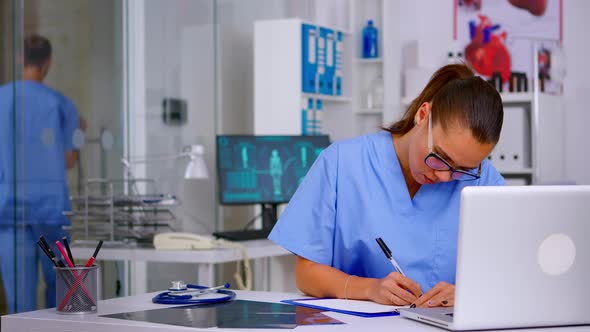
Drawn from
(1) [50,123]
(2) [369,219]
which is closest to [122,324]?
(2) [369,219]

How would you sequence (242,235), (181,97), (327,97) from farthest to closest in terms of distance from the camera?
1. (327,97)
2. (181,97)
3. (242,235)

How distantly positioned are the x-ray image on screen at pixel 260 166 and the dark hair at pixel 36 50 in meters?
0.88

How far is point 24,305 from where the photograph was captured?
3.70 m

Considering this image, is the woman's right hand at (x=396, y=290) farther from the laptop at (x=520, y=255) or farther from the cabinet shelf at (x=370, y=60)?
the cabinet shelf at (x=370, y=60)

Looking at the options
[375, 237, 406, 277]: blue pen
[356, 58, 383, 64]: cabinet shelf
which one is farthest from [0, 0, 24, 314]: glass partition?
[356, 58, 383, 64]: cabinet shelf

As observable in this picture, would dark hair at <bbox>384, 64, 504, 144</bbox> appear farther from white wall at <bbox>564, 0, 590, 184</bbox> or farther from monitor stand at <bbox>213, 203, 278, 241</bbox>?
white wall at <bbox>564, 0, 590, 184</bbox>

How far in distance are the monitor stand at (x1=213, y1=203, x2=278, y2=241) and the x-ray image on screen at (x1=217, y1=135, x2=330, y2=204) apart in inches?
3.3

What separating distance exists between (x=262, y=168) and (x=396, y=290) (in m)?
2.40

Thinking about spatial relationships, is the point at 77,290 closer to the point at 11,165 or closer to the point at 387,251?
→ the point at 387,251

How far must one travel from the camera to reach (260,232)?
4184 millimetres

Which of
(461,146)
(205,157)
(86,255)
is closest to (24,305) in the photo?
(86,255)

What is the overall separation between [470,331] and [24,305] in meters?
2.52

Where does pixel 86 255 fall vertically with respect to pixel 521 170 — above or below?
below

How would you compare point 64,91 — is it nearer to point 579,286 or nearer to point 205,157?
point 205,157
